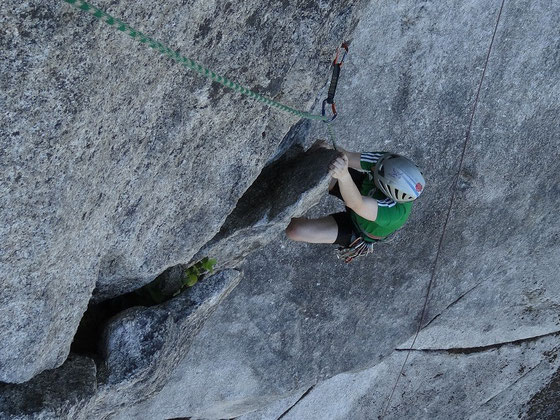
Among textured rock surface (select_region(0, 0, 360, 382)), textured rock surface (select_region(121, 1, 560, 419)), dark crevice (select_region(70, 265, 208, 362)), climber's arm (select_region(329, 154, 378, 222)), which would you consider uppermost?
textured rock surface (select_region(0, 0, 360, 382))

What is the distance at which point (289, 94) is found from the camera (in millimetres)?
3568

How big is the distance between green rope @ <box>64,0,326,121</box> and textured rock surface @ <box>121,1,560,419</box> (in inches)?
61.5

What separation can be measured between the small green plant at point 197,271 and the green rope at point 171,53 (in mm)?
1169

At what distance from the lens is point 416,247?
19.6 feet

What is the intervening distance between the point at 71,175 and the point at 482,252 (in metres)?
4.70

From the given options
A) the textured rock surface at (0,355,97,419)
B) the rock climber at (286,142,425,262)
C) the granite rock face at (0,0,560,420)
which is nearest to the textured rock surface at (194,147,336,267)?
the granite rock face at (0,0,560,420)

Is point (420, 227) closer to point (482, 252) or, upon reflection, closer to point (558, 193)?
point (482, 252)

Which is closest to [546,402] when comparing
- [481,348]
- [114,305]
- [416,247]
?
[481,348]

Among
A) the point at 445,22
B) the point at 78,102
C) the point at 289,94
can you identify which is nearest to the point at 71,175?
the point at 78,102

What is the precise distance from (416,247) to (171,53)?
3.85 m

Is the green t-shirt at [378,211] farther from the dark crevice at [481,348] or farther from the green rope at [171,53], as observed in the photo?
the dark crevice at [481,348]

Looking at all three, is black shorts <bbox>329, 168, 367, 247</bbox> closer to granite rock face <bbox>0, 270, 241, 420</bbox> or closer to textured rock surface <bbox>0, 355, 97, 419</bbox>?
granite rock face <bbox>0, 270, 241, 420</bbox>

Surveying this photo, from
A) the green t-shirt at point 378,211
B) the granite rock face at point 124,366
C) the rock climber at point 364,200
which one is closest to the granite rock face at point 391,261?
the granite rock face at point 124,366

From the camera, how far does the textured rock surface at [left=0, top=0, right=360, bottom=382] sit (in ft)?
7.66
